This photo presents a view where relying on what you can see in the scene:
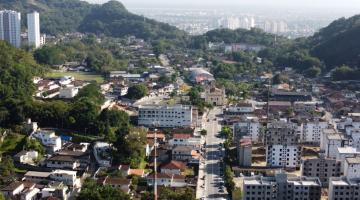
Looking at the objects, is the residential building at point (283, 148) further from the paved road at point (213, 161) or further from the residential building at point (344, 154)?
the paved road at point (213, 161)

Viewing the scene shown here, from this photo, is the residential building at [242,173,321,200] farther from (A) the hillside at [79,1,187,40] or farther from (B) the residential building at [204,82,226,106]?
(A) the hillside at [79,1,187,40]

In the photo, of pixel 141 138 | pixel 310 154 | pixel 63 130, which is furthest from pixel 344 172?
pixel 63 130

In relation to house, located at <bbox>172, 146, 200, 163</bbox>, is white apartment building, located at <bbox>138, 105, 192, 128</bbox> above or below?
above

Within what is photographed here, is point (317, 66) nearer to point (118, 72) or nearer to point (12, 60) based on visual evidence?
point (118, 72)

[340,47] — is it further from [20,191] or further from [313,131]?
[20,191]

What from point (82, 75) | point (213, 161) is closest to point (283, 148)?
point (213, 161)

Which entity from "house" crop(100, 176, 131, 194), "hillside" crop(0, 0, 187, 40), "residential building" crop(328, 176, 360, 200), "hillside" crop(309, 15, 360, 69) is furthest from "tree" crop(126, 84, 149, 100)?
"hillside" crop(0, 0, 187, 40)
